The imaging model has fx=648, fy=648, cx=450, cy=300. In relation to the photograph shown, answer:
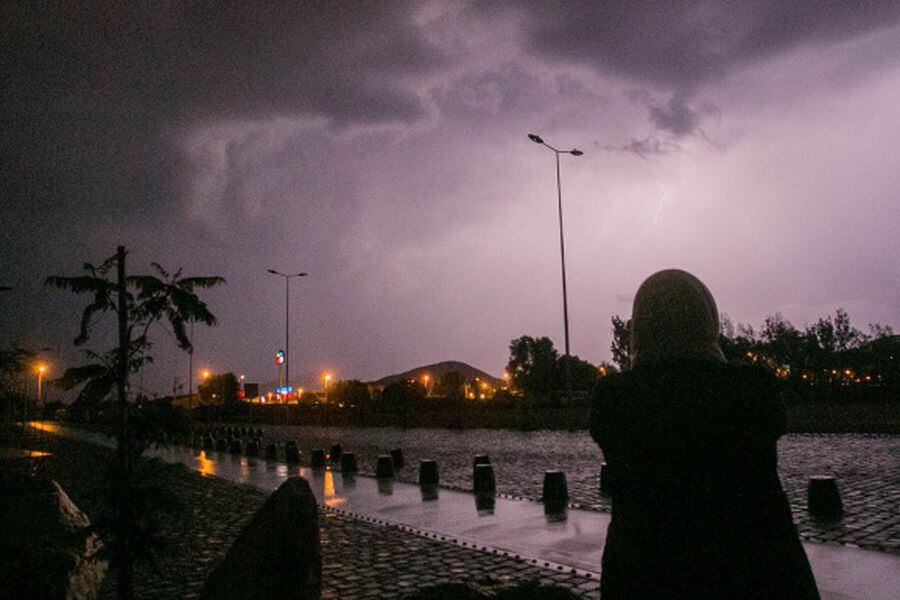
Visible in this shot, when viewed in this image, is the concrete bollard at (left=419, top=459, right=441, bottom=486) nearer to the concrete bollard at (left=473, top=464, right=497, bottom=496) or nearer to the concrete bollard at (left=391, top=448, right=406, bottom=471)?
the concrete bollard at (left=473, top=464, right=497, bottom=496)

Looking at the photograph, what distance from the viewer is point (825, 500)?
8.24 meters

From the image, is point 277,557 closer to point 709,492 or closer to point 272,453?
point 709,492

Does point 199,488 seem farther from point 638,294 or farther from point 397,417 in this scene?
point 397,417

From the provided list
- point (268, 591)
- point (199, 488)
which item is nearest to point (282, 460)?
point (199, 488)

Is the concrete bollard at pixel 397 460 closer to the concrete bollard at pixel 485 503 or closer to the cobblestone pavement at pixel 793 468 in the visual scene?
the cobblestone pavement at pixel 793 468

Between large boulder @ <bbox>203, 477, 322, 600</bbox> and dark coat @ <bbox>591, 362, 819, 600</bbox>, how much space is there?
8.30 ft

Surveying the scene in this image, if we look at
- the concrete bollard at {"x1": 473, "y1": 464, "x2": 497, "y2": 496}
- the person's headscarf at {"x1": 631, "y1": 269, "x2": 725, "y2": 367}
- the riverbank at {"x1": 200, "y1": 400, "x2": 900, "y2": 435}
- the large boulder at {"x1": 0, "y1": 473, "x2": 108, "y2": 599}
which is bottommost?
the riverbank at {"x1": 200, "y1": 400, "x2": 900, "y2": 435}

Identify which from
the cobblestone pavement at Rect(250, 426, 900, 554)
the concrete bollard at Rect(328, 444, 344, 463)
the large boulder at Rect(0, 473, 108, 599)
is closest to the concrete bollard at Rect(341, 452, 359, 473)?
the cobblestone pavement at Rect(250, 426, 900, 554)

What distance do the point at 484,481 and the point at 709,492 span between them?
9373 millimetres

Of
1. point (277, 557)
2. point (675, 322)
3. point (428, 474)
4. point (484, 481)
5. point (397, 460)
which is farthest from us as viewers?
point (397, 460)

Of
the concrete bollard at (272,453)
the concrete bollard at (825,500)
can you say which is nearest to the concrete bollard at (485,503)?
the concrete bollard at (825,500)

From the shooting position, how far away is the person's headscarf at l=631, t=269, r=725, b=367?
95.7 inches

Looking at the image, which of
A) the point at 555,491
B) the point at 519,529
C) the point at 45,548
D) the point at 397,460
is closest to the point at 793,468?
the point at 555,491

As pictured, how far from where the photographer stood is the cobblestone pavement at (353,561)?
231 inches
